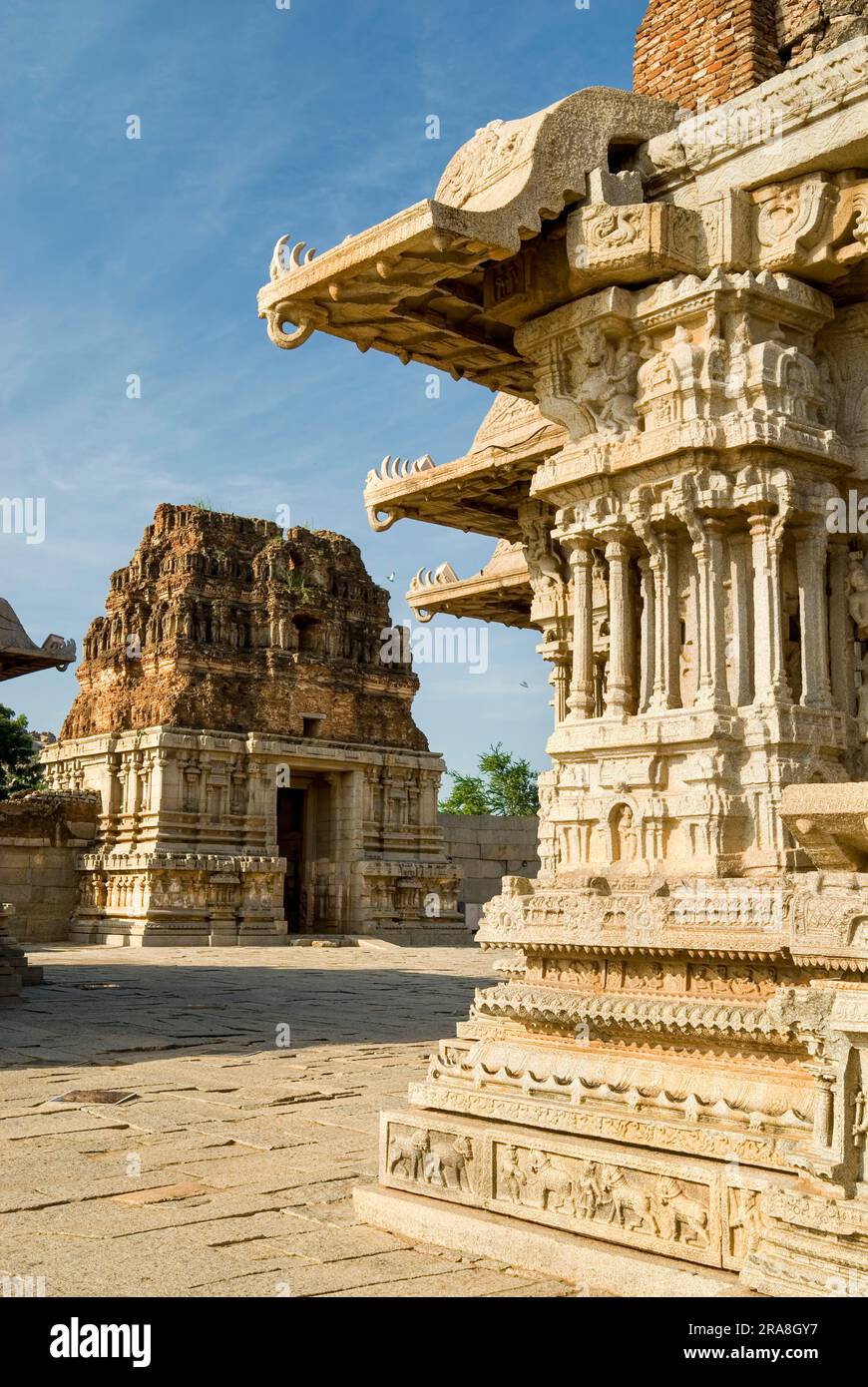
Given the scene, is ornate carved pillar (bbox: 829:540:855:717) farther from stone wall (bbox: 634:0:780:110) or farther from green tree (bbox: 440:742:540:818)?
green tree (bbox: 440:742:540:818)

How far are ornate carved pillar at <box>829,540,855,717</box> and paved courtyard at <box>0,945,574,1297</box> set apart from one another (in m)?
2.65

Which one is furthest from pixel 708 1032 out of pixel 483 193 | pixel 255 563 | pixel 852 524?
pixel 255 563

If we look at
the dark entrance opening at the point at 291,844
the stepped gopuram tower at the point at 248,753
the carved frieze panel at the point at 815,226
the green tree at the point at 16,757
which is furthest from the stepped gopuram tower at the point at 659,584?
the green tree at the point at 16,757

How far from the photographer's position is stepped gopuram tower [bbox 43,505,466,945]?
2555 centimetres

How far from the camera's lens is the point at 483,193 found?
19.0 feet

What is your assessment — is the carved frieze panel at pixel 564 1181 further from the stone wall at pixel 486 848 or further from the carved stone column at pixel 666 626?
the stone wall at pixel 486 848

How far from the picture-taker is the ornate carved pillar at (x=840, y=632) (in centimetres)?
544

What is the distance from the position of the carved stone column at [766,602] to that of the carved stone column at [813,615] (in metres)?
0.10

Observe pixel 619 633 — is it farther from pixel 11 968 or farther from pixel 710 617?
pixel 11 968

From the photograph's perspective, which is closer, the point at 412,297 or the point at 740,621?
the point at 740,621

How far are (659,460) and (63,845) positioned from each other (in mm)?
23050

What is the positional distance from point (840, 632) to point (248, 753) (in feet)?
71.4

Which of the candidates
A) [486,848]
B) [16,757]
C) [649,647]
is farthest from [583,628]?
[16,757]

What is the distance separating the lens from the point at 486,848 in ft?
104
